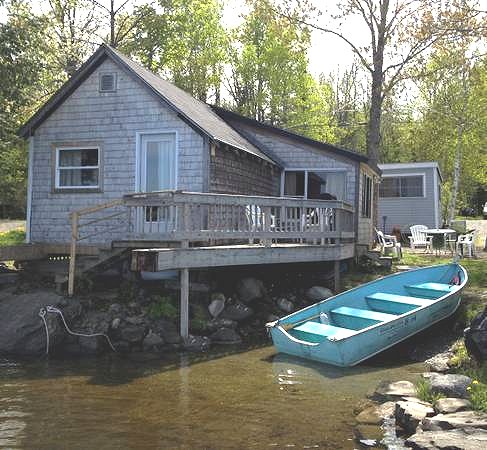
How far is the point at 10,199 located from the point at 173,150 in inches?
1007

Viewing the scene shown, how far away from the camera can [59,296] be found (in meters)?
11.0

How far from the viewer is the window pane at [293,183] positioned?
16875 mm

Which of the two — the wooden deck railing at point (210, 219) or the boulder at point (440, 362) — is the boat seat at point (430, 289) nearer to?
the boulder at point (440, 362)

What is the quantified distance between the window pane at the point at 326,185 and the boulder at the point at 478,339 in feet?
28.8

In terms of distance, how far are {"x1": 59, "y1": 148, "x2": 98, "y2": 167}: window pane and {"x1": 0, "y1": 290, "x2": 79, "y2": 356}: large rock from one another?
4.11 m

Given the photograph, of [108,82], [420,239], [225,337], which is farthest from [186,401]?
[420,239]

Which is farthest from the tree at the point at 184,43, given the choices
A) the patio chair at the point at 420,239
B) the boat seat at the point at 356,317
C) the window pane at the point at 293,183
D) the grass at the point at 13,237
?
the boat seat at the point at 356,317

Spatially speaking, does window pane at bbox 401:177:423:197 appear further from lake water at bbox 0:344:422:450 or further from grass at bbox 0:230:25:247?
lake water at bbox 0:344:422:450

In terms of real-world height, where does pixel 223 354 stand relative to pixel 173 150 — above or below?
below

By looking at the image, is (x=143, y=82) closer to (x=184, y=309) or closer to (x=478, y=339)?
(x=184, y=309)

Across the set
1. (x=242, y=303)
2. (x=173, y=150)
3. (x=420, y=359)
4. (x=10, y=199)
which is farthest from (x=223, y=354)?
(x=10, y=199)

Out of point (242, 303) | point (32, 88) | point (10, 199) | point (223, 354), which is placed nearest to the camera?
point (223, 354)

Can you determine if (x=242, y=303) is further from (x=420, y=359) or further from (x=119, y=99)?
(x=119, y=99)

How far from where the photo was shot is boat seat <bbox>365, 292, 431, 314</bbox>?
34.1 feet
